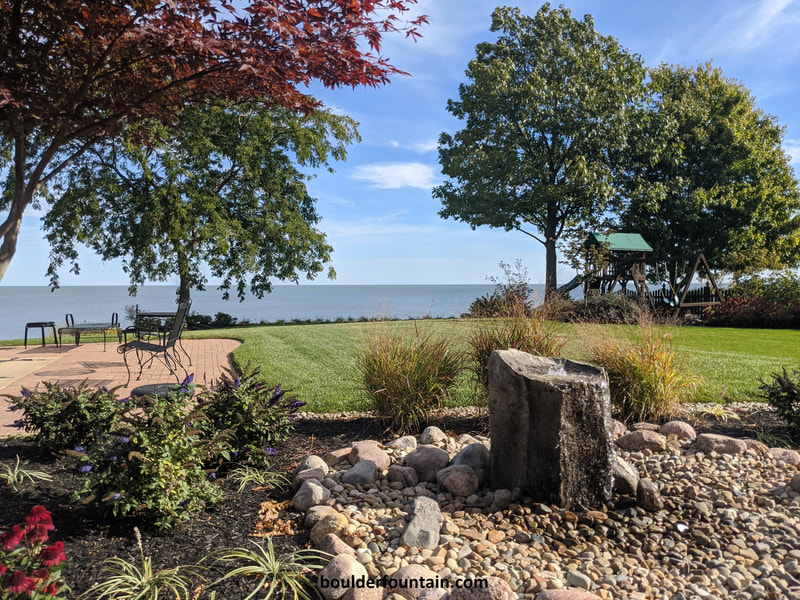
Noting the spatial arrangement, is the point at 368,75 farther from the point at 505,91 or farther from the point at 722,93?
the point at 722,93

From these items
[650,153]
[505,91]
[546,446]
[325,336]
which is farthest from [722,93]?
[546,446]

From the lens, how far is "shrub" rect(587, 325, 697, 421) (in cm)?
453

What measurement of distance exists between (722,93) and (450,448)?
26688 mm

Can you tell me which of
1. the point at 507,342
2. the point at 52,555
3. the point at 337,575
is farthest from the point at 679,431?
the point at 52,555

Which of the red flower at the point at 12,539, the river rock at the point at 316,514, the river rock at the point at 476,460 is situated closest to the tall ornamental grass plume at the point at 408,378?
the river rock at the point at 476,460

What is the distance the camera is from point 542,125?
1941 cm

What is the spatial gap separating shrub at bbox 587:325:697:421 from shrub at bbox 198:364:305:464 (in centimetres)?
278

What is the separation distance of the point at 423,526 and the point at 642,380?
9.19ft

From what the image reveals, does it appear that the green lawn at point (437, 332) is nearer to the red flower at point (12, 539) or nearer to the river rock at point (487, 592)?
the river rock at point (487, 592)

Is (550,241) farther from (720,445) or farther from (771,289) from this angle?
(720,445)

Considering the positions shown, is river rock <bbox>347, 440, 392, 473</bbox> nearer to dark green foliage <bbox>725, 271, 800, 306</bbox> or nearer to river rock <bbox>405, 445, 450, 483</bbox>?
river rock <bbox>405, 445, 450, 483</bbox>

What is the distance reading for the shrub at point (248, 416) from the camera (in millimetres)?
3504

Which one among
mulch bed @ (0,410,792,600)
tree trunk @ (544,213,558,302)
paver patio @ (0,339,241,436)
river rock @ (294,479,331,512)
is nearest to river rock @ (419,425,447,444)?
mulch bed @ (0,410,792,600)

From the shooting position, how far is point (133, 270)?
1769cm
